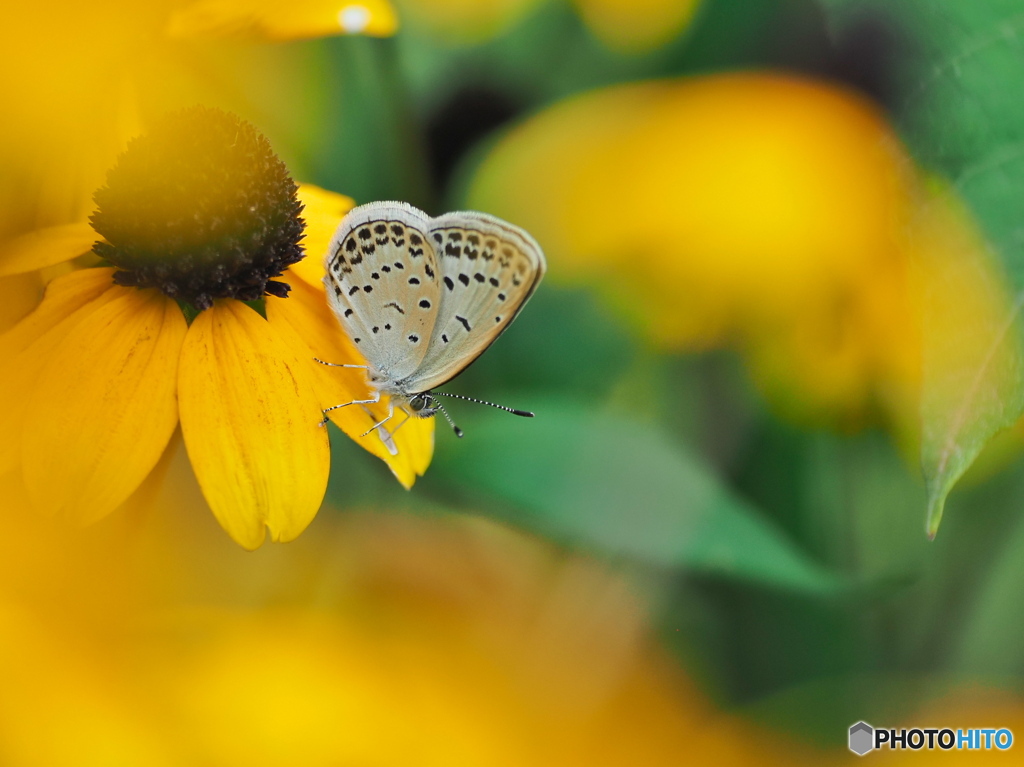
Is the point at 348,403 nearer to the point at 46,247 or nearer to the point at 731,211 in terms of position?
the point at 46,247

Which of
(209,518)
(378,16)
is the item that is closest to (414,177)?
(378,16)

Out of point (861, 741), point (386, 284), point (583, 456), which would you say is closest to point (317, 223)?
point (386, 284)

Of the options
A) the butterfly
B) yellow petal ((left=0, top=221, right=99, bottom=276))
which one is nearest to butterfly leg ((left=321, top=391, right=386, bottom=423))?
the butterfly

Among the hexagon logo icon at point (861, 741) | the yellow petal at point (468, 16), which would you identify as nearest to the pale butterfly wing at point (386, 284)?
the yellow petal at point (468, 16)

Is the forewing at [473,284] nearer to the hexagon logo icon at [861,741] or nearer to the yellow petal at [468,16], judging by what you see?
the yellow petal at [468,16]

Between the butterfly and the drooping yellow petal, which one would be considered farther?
the drooping yellow petal

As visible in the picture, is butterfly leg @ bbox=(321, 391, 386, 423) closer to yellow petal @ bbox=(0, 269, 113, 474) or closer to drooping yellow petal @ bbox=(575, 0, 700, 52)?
yellow petal @ bbox=(0, 269, 113, 474)
